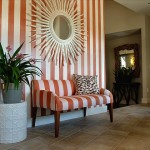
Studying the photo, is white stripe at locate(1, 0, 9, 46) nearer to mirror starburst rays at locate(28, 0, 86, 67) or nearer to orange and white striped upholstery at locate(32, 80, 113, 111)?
mirror starburst rays at locate(28, 0, 86, 67)

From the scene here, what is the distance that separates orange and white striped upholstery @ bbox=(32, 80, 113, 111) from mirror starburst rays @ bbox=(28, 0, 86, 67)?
1.39ft

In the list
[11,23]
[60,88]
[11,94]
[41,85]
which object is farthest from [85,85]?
[11,23]

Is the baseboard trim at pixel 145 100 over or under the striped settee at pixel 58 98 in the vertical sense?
under

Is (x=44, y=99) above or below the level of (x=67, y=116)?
above

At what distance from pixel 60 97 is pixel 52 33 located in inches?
44.1

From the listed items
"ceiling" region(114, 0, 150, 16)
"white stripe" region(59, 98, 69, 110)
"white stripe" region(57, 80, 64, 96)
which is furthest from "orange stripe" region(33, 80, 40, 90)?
"ceiling" region(114, 0, 150, 16)

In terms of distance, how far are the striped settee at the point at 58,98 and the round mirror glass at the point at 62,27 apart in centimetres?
83

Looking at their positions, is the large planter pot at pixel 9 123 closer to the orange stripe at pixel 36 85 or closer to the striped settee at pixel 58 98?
the striped settee at pixel 58 98

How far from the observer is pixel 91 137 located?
2273 mm

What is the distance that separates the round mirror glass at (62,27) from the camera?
3.24m

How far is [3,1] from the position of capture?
2.61 m

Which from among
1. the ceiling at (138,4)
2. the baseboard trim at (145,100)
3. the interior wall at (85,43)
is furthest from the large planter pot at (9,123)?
the baseboard trim at (145,100)

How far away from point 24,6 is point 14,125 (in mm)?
1779

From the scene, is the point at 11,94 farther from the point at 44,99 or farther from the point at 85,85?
the point at 85,85
